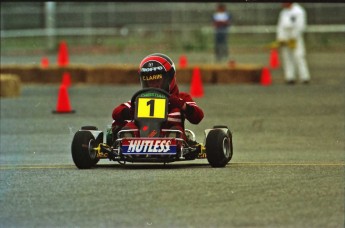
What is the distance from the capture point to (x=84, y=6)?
44656 millimetres

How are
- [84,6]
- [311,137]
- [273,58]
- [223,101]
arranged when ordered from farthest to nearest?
[84,6] < [273,58] < [223,101] < [311,137]

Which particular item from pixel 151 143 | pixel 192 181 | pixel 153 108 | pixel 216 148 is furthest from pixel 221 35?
pixel 192 181

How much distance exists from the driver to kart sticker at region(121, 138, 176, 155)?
438mm

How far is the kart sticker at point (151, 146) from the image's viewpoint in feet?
37.3

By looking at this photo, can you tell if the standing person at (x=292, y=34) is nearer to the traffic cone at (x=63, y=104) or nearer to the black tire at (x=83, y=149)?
the traffic cone at (x=63, y=104)

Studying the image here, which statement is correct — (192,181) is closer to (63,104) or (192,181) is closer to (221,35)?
(63,104)

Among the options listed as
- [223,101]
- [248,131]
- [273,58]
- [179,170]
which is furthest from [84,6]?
[179,170]

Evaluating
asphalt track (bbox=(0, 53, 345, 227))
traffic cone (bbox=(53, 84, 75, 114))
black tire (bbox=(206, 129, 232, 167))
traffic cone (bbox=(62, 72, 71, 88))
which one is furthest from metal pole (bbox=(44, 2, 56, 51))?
black tire (bbox=(206, 129, 232, 167))

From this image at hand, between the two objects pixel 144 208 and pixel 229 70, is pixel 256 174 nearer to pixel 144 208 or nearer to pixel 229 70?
pixel 144 208

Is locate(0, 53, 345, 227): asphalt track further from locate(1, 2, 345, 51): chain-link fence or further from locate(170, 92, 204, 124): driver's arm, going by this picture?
locate(1, 2, 345, 51): chain-link fence

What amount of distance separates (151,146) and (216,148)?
606mm

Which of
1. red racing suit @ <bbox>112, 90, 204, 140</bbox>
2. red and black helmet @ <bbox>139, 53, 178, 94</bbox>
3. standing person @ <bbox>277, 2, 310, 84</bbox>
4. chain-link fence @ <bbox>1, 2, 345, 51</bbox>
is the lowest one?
chain-link fence @ <bbox>1, 2, 345, 51</bbox>

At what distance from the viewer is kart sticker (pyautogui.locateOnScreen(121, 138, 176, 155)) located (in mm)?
11375

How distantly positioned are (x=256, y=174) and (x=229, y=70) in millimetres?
17558
